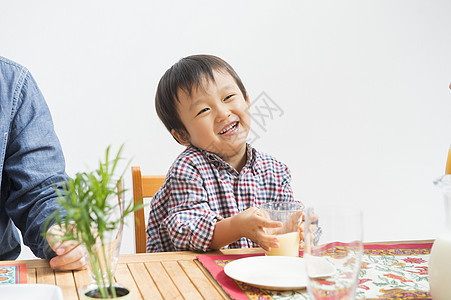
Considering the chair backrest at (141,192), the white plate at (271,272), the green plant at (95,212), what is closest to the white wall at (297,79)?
the chair backrest at (141,192)

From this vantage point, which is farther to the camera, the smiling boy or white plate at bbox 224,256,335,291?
the smiling boy

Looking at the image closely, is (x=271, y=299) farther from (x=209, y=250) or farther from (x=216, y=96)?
(x=216, y=96)

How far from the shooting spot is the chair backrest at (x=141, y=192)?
1.54 metres

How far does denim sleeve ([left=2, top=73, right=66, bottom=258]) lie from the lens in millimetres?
1143

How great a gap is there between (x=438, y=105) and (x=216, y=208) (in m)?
2.27

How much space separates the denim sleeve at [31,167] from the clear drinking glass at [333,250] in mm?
646

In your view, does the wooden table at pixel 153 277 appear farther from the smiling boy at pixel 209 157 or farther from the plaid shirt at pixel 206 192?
the smiling boy at pixel 209 157

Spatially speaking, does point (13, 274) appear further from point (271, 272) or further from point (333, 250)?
→ point (333, 250)

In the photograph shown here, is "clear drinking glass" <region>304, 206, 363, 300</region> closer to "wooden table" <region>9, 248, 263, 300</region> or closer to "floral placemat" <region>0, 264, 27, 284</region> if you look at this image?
"wooden table" <region>9, 248, 263, 300</region>

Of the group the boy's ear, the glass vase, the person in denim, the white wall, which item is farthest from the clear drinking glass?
the white wall

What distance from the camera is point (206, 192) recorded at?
141cm

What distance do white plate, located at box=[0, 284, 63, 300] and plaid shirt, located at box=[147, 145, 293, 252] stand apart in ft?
1.51

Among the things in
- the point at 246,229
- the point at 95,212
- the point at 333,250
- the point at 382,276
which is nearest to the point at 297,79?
the point at 246,229

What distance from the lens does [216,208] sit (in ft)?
4.70
